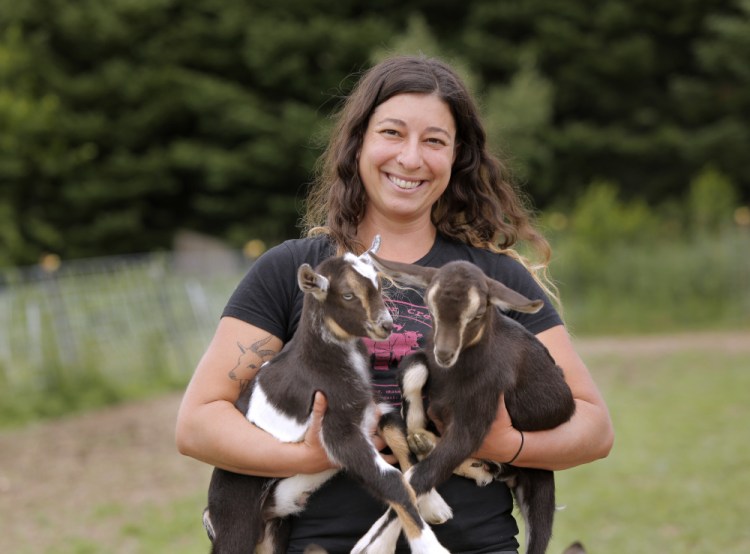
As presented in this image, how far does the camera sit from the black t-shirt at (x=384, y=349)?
9.23 feet

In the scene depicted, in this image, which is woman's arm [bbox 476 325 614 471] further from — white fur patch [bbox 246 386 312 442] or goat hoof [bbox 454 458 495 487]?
white fur patch [bbox 246 386 312 442]

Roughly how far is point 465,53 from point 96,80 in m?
11.2

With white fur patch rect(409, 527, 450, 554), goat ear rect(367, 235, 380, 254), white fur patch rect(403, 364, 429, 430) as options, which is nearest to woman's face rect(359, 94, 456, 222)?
goat ear rect(367, 235, 380, 254)

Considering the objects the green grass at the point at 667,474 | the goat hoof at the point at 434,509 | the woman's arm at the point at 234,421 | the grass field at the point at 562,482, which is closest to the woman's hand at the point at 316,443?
the woman's arm at the point at 234,421

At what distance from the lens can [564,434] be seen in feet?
9.62

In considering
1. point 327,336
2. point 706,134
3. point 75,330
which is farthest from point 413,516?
point 706,134

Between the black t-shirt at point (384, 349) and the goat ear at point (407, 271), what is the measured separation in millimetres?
224

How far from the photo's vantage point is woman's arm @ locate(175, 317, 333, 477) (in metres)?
2.72

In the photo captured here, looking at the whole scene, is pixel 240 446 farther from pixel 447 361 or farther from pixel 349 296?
pixel 447 361

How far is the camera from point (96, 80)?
29.7 meters

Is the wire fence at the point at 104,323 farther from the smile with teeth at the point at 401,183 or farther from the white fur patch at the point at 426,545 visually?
the white fur patch at the point at 426,545

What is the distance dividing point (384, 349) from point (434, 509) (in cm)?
49

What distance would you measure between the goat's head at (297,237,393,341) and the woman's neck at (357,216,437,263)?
322mm

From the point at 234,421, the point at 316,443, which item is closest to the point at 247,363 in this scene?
the point at 234,421
